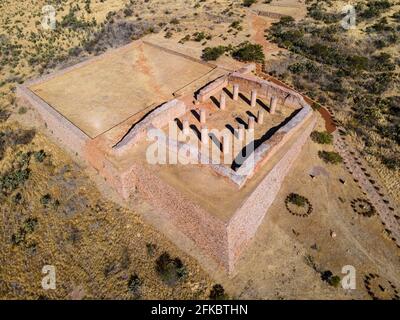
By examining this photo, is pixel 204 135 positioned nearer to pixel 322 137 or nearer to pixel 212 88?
pixel 212 88

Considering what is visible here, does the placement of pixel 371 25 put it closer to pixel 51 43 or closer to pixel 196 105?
pixel 196 105

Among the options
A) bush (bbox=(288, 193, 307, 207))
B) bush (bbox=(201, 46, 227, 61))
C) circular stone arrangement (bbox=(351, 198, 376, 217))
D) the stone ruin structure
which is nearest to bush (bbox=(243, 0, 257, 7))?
bush (bbox=(201, 46, 227, 61))

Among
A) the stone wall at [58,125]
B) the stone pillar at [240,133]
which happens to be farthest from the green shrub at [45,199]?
the stone pillar at [240,133]

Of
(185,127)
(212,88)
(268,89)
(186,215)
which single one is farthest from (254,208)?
(212,88)

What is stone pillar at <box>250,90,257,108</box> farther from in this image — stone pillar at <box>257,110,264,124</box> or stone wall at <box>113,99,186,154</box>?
stone wall at <box>113,99,186,154</box>
